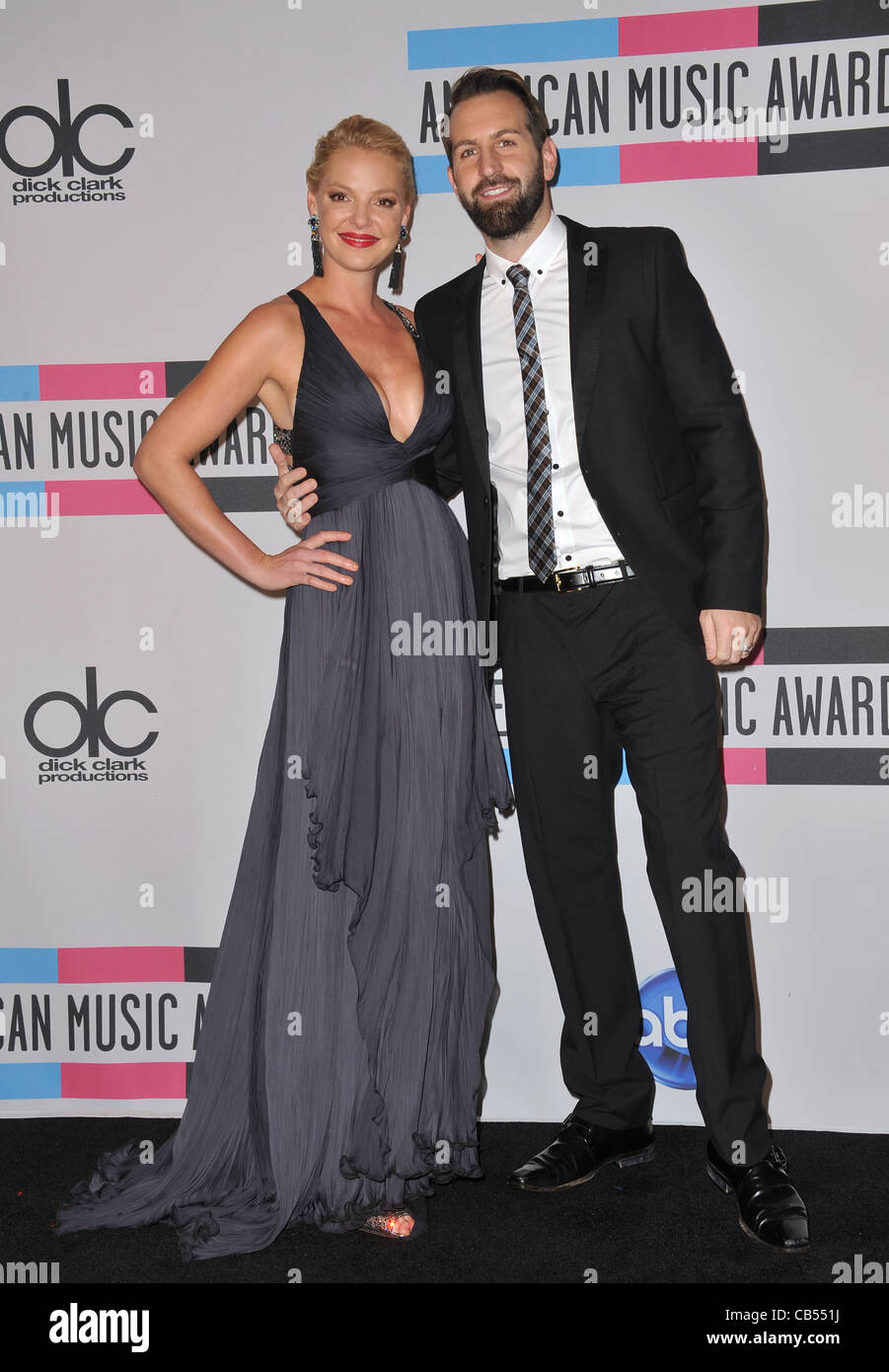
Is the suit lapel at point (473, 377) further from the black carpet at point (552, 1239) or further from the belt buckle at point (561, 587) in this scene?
the black carpet at point (552, 1239)

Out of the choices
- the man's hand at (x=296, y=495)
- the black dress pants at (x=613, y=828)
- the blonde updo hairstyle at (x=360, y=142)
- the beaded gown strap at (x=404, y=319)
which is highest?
the blonde updo hairstyle at (x=360, y=142)

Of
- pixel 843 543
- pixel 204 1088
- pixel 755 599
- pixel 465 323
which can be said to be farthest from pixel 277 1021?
pixel 843 543

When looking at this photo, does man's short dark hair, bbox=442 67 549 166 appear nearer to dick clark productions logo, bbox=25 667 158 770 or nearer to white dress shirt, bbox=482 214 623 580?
white dress shirt, bbox=482 214 623 580

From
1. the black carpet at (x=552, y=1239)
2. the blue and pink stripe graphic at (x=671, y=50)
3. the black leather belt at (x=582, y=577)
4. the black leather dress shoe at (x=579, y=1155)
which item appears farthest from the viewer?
the blue and pink stripe graphic at (x=671, y=50)

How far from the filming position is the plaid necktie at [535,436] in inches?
93.5

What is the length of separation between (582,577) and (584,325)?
0.53 metres

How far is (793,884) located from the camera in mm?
2844

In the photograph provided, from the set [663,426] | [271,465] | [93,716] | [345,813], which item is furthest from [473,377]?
[93,716]

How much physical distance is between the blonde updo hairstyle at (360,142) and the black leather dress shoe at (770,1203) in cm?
215

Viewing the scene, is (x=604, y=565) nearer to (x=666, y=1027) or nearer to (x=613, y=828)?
(x=613, y=828)

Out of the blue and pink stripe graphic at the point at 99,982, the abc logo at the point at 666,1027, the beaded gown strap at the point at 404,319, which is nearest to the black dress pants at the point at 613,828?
the abc logo at the point at 666,1027

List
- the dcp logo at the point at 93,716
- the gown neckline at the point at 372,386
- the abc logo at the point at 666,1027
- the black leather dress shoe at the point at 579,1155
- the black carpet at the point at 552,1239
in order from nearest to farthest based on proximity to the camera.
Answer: the black carpet at the point at 552,1239 → the gown neckline at the point at 372,386 → the black leather dress shoe at the point at 579,1155 → the abc logo at the point at 666,1027 → the dcp logo at the point at 93,716
